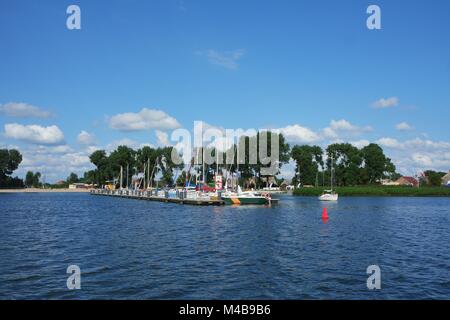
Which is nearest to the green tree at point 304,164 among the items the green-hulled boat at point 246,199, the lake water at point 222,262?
the green-hulled boat at point 246,199

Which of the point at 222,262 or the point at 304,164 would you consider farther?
the point at 304,164

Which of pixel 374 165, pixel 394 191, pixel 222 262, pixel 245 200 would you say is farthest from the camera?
pixel 374 165

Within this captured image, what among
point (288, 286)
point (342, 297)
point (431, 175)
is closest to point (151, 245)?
point (288, 286)

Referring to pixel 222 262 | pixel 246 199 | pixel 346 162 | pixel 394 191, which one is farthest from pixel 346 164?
pixel 222 262

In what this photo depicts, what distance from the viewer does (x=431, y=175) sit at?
188125mm

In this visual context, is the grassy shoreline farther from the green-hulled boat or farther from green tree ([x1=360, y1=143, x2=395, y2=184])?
the green-hulled boat

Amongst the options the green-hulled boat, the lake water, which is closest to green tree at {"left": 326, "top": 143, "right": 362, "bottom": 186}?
the green-hulled boat

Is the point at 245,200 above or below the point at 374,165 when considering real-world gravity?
below

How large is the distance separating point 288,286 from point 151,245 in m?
15.8

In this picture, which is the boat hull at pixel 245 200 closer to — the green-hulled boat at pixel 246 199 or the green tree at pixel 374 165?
the green-hulled boat at pixel 246 199

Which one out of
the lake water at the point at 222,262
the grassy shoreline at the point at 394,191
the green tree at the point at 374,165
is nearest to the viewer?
the lake water at the point at 222,262

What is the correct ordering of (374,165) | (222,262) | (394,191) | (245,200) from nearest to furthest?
1. (222,262)
2. (245,200)
3. (394,191)
4. (374,165)

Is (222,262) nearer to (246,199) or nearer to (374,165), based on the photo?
(246,199)
